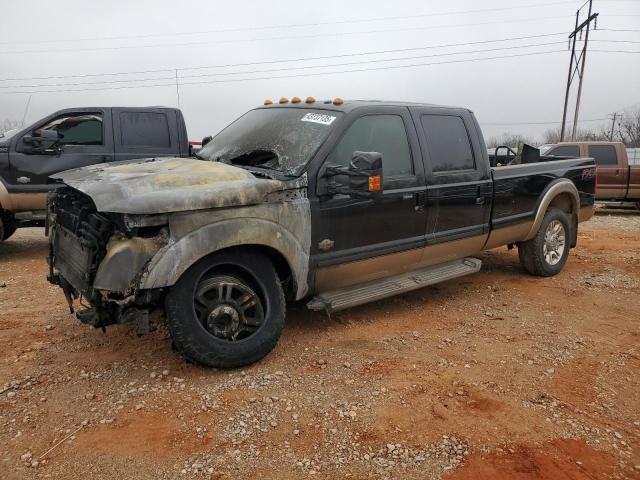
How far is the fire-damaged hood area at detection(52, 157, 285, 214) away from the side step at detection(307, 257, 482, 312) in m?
1.02

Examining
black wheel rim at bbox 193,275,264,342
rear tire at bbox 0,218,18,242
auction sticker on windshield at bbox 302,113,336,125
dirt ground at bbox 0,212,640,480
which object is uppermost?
auction sticker on windshield at bbox 302,113,336,125

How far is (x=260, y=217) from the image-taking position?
3.62 metres

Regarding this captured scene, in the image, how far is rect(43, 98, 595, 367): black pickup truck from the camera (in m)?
3.26

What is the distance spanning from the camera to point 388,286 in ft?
15.1

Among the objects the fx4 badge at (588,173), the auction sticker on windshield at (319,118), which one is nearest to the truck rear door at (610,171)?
the fx4 badge at (588,173)

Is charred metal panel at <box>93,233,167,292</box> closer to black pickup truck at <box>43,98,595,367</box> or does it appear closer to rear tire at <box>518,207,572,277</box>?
black pickup truck at <box>43,98,595,367</box>

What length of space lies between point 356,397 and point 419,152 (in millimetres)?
2283

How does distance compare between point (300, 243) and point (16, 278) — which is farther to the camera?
point (16, 278)

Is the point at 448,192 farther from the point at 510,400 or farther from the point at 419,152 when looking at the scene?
A: the point at 510,400

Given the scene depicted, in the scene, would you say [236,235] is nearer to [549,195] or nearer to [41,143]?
[549,195]

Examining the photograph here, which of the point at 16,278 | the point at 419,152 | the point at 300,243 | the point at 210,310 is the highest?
the point at 419,152

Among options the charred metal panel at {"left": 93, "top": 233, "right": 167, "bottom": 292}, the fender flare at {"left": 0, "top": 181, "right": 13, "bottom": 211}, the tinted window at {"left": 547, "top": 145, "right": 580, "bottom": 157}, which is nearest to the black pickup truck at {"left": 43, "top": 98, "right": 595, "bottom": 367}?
the charred metal panel at {"left": 93, "top": 233, "right": 167, "bottom": 292}

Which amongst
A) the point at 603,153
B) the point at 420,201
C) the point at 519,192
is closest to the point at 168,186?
the point at 420,201

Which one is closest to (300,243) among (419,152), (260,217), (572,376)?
(260,217)
